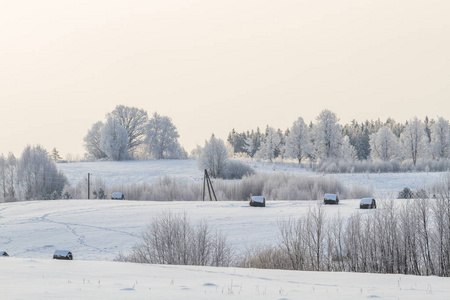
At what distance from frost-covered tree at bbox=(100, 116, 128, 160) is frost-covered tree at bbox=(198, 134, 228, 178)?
19.9 metres

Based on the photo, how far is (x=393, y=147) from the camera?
300 feet

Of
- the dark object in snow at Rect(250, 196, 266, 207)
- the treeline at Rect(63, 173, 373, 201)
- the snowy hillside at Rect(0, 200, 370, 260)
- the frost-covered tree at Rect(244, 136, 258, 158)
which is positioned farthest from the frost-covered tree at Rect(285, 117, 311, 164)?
the dark object in snow at Rect(250, 196, 266, 207)

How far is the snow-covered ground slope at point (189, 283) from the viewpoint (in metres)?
7.73

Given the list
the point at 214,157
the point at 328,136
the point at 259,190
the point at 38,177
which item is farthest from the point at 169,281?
the point at 328,136

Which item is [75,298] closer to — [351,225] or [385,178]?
[351,225]

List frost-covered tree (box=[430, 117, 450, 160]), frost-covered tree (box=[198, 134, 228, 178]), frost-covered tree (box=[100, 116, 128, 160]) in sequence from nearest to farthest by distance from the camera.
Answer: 1. frost-covered tree (box=[198, 134, 228, 178])
2. frost-covered tree (box=[100, 116, 128, 160])
3. frost-covered tree (box=[430, 117, 450, 160])

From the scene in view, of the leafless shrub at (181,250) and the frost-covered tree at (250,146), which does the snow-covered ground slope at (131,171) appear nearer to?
the leafless shrub at (181,250)

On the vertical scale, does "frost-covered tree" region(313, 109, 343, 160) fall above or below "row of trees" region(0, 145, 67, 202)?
above

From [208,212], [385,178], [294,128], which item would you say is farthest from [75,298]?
[294,128]

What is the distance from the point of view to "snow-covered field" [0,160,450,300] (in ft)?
26.3

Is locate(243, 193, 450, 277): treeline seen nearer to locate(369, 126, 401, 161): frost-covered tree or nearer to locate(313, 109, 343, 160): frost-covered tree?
locate(313, 109, 343, 160): frost-covered tree

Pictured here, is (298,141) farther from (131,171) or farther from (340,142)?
(131,171)

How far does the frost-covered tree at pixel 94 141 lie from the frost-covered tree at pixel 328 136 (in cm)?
3036

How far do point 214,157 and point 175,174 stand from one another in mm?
4549
